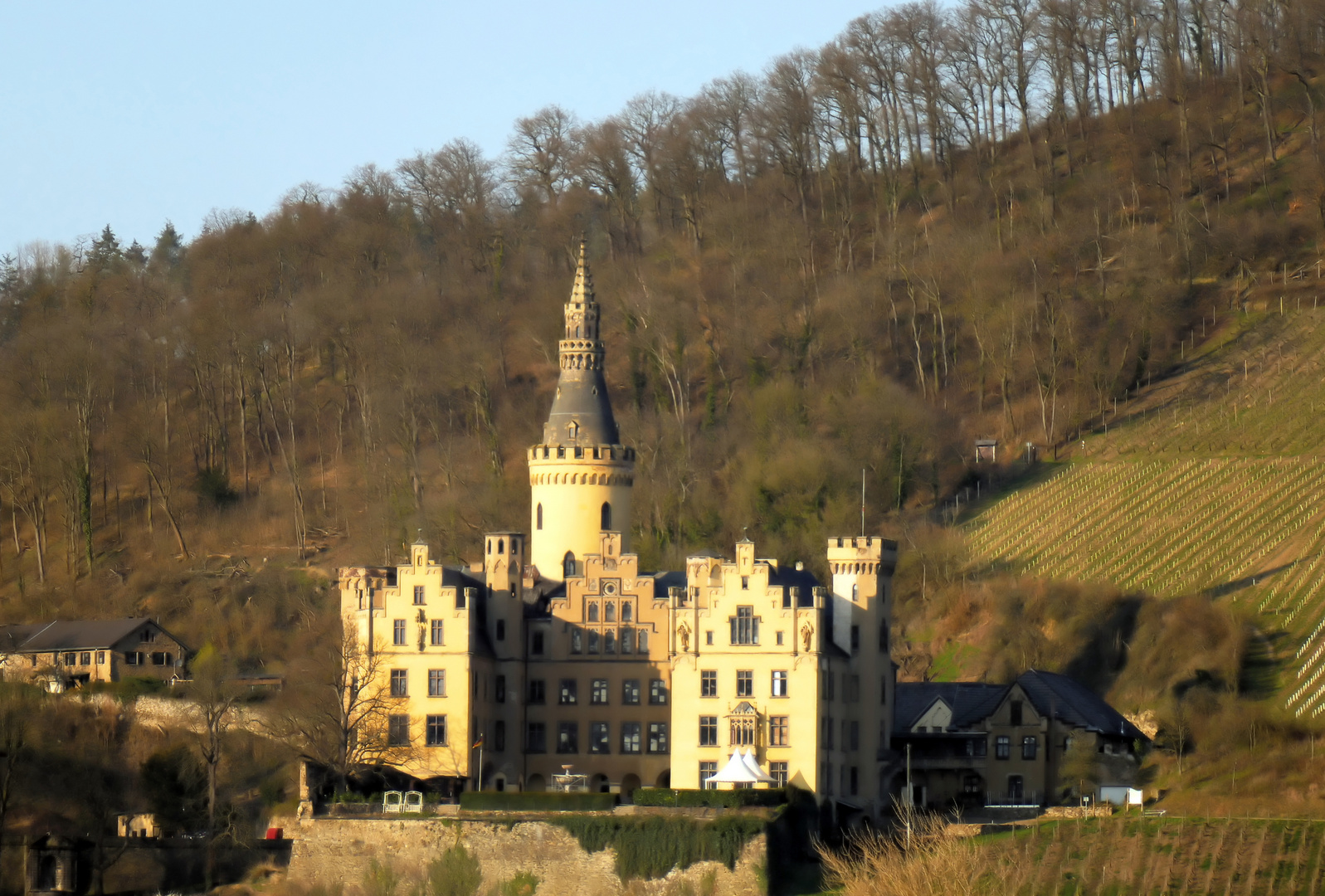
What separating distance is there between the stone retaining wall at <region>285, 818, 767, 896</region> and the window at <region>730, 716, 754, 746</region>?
21.9 feet

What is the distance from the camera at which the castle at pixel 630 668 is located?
74750 millimetres

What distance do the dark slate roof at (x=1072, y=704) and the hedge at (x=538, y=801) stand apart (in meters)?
15.3

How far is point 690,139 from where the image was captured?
127 metres

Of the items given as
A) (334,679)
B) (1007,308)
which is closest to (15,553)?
(334,679)

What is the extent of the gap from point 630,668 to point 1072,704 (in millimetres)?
14561

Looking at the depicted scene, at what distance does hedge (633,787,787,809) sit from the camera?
69750 mm

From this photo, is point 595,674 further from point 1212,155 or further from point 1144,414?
point 1212,155

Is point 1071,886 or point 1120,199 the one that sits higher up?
point 1120,199

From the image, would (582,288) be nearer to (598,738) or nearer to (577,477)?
(577,477)

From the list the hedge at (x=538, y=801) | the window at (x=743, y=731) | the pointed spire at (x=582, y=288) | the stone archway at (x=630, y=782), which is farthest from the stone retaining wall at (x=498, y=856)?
the pointed spire at (x=582, y=288)

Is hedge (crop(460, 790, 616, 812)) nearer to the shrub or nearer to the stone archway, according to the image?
the shrub

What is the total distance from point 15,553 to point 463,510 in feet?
79.9

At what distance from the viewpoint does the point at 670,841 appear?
6856 centimetres

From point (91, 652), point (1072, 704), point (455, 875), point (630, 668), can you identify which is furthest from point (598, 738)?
point (91, 652)
